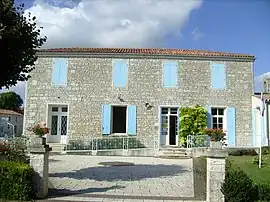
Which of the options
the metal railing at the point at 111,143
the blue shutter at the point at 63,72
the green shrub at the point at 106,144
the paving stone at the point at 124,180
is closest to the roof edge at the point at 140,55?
the blue shutter at the point at 63,72

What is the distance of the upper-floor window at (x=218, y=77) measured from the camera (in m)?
20.4

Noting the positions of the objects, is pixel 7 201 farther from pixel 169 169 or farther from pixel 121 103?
pixel 121 103

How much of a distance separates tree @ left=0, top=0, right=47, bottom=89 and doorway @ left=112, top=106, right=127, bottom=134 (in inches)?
455

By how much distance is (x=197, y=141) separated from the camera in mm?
18031

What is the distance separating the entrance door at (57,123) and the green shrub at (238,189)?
15.0 m

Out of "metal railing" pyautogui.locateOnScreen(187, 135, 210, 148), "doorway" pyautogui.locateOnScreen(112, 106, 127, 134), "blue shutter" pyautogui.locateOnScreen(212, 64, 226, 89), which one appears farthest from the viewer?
"doorway" pyautogui.locateOnScreen(112, 106, 127, 134)

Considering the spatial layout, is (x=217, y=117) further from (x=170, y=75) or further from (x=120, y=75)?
(x=120, y=75)

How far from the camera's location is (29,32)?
8.80 m

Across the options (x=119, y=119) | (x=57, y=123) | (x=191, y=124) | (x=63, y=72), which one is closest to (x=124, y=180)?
(x=191, y=124)

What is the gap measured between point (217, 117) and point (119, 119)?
6.25 m

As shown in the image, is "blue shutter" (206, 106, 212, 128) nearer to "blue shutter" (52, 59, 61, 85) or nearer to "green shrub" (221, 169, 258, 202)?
"blue shutter" (52, 59, 61, 85)

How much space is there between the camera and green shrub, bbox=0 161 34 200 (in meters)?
7.03

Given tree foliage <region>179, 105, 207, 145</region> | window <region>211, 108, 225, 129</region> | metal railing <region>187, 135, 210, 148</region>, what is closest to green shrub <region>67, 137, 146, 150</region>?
tree foliage <region>179, 105, 207, 145</region>

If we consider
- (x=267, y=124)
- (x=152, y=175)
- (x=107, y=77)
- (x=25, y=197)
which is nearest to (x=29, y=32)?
(x=25, y=197)
